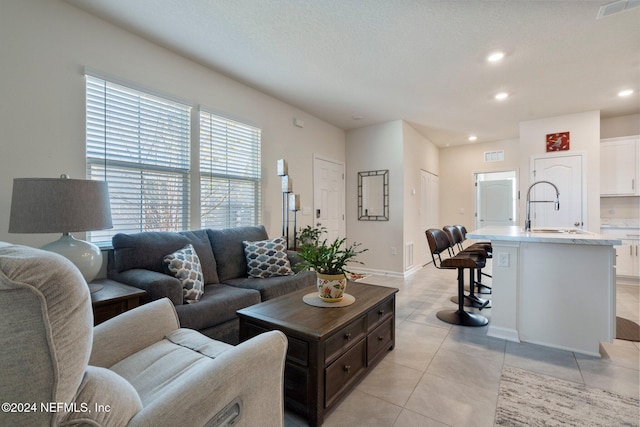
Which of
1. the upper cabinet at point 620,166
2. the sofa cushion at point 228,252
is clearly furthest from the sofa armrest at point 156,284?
the upper cabinet at point 620,166

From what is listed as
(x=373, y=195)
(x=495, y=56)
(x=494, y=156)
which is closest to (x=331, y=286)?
(x=495, y=56)

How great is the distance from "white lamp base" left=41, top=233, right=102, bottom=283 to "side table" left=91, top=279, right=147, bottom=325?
0.15 metres

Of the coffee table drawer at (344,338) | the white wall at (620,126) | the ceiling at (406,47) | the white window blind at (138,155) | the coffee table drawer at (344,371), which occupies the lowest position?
the coffee table drawer at (344,371)

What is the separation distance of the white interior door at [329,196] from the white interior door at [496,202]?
11.4 feet

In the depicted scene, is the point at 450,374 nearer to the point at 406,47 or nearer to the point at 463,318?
the point at 463,318

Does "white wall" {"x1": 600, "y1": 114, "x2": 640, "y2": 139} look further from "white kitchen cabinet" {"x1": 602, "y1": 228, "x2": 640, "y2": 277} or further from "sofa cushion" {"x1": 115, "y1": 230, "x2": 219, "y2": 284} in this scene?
"sofa cushion" {"x1": 115, "y1": 230, "x2": 219, "y2": 284}

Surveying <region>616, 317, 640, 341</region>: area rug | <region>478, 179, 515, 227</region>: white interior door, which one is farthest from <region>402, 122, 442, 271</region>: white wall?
<region>616, 317, 640, 341</region>: area rug

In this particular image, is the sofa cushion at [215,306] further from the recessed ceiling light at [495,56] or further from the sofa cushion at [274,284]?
the recessed ceiling light at [495,56]

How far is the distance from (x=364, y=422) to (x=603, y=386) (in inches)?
63.4

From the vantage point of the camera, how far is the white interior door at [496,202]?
20.7ft

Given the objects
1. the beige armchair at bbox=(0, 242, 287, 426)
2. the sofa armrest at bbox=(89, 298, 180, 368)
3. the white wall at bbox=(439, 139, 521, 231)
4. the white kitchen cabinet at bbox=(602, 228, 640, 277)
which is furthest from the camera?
the white wall at bbox=(439, 139, 521, 231)

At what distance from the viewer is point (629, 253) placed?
4223mm

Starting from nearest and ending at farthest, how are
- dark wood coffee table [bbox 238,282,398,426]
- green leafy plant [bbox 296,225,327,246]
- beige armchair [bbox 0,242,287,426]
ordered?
beige armchair [bbox 0,242,287,426], dark wood coffee table [bbox 238,282,398,426], green leafy plant [bbox 296,225,327,246]

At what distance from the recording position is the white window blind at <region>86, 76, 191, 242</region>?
92.1 inches
